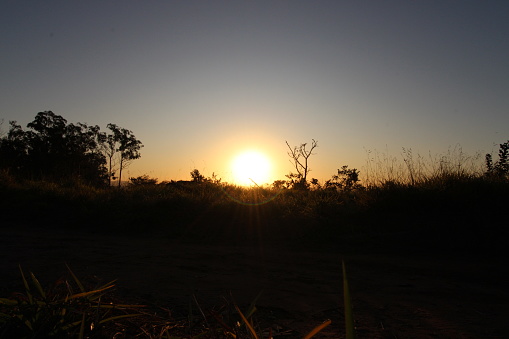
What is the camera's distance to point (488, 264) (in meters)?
5.11

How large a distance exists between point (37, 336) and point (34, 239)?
603 centimetres

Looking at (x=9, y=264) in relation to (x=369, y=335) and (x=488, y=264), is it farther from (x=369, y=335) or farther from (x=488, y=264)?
(x=488, y=264)

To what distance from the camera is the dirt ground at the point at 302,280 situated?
2498 mm

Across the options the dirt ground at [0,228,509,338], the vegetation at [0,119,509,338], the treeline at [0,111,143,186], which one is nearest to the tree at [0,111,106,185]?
the treeline at [0,111,143,186]

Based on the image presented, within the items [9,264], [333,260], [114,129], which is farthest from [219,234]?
[114,129]

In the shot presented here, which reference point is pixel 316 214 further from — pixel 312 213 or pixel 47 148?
pixel 47 148

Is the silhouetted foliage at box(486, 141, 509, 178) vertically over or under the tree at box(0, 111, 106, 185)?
under

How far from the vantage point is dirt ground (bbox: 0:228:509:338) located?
8.20 feet

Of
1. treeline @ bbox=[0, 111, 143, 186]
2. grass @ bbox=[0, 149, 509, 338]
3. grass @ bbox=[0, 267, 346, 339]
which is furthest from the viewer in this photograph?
treeline @ bbox=[0, 111, 143, 186]

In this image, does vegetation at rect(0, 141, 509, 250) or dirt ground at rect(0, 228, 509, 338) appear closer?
dirt ground at rect(0, 228, 509, 338)

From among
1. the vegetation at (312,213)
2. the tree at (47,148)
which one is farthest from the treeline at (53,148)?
the vegetation at (312,213)

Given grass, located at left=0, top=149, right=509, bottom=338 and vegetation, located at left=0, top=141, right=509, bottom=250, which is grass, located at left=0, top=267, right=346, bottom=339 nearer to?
grass, located at left=0, top=149, right=509, bottom=338

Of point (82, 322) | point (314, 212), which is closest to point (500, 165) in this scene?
point (314, 212)

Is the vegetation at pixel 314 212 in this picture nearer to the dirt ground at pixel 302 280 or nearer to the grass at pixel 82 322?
the dirt ground at pixel 302 280
